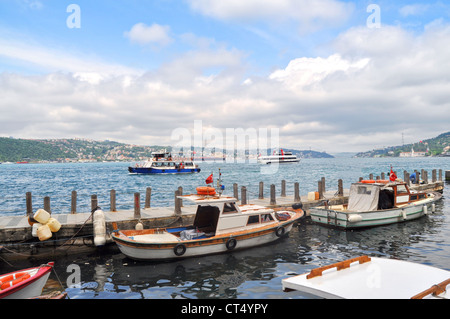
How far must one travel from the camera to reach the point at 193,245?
13.6m

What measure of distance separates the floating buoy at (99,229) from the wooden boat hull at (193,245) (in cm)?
97

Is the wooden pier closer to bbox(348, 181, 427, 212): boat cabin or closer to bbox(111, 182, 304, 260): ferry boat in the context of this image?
bbox(111, 182, 304, 260): ferry boat

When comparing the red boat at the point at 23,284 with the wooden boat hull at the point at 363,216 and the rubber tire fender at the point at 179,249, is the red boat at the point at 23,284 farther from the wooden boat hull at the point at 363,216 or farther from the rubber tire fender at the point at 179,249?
the wooden boat hull at the point at 363,216

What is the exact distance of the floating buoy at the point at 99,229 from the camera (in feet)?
45.9

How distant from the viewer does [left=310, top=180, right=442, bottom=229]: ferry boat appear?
1892 cm

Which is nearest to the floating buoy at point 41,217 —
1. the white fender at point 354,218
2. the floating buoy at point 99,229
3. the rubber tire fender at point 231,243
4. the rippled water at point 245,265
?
the rippled water at point 245,265

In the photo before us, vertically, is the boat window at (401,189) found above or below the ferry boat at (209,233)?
above

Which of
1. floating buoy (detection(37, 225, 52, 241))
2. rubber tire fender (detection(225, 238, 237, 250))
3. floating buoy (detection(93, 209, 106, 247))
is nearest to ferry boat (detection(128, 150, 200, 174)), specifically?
floating buoy (detection(93, 209, 106, 247))

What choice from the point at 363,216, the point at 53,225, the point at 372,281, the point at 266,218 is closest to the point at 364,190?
the point at 363,216

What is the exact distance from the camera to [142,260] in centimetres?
1320

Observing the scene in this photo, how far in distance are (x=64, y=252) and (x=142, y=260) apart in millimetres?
3811

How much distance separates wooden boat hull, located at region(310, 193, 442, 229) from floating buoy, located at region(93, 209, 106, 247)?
12563 millimetres

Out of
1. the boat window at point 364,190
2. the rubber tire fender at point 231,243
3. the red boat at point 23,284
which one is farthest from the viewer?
the boat window at point 364,190
